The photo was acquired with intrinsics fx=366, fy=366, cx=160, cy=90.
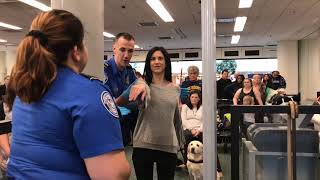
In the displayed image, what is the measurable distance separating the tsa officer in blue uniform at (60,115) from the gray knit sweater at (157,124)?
1.28 metres

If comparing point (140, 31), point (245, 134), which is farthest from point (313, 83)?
point (245, 134)

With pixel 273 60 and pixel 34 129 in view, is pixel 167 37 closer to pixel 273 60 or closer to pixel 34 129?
pixel 273 60

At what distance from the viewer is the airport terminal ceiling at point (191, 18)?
30.0 feet

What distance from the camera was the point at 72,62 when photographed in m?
1.14

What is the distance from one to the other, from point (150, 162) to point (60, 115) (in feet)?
4.86

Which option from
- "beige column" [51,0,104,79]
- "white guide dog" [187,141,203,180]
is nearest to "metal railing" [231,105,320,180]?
"beige column" [51,0,104,79]

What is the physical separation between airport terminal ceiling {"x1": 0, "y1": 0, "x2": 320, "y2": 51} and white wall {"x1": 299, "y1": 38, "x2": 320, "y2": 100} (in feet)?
3.87

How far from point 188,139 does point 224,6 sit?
5105 millimetres

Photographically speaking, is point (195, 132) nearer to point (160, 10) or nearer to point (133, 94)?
point (133, 94)

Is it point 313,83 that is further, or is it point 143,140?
point 313,83

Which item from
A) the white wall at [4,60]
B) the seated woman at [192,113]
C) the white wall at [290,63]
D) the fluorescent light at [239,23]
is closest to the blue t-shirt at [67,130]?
the seated woman at [192,113]

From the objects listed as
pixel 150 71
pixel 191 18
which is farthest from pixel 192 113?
pixel 191 18

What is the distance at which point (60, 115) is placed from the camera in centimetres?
104

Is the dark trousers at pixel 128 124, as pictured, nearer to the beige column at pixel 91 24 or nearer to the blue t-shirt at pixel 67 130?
the beige column at pixel 91 24
